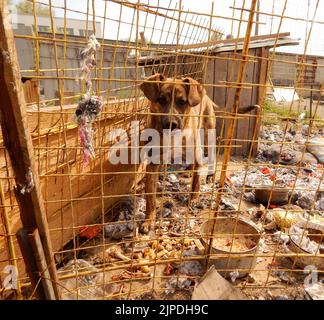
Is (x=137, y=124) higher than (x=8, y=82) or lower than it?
lower

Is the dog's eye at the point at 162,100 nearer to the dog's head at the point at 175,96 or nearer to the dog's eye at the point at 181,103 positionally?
the dog's head at the point at 175,96

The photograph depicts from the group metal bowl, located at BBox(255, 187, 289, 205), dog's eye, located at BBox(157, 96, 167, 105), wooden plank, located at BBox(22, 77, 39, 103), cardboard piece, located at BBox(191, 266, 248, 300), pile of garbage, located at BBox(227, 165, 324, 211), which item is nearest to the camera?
cardboard piece, located at BBox(191, 266, 248, 300)

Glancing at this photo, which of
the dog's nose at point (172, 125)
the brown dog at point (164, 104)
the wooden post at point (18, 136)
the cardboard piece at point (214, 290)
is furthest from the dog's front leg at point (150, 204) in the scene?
the wooden post at point (18, 136)

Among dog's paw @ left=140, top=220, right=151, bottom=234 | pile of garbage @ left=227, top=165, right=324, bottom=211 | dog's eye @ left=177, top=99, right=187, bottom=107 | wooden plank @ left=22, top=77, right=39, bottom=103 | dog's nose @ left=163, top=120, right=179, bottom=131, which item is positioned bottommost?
dog's paw @ left=140, top=220, right=151, bottom=234

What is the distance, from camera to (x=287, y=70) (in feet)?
38.8

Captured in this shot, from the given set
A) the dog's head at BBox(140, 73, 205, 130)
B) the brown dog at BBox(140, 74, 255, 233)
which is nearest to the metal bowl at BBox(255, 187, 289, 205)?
the brown dog at BBox(140, 74, 255, 233)

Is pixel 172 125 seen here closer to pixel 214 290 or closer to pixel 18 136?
pixel 214 290

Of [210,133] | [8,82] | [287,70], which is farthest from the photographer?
[287,70]

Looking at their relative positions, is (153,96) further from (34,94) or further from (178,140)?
(34,94)

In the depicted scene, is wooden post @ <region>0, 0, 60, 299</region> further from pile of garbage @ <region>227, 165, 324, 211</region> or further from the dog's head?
pile of garbage @ <region>227, 165, 324, 211</region>

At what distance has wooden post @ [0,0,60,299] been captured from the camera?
143 cm
